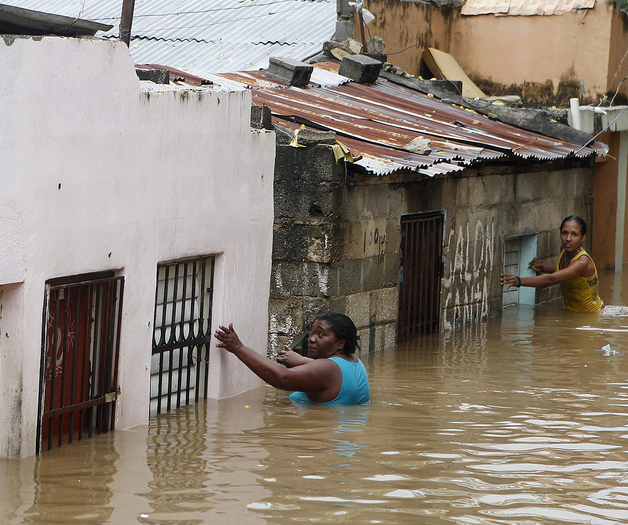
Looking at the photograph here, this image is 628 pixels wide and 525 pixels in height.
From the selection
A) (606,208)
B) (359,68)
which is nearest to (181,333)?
(359,68)

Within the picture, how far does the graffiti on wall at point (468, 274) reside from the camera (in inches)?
473

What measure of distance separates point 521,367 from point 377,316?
1626 mm

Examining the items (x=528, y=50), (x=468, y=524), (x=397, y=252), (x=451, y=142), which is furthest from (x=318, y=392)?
(x=528, y=50)

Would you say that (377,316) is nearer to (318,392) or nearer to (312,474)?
(318,392)

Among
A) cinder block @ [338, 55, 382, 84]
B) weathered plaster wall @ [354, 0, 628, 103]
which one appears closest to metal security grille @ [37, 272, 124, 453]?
cinder block @ [338, 55, 382, 84]

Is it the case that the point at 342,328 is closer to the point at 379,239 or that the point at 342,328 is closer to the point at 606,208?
the point at 379,239

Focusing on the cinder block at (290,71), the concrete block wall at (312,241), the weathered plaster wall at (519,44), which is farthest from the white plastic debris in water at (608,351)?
the weathered plaster wall at (519,44)

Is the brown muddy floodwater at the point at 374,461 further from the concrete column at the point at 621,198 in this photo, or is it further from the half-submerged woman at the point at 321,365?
the concrete column at the point at 621,198

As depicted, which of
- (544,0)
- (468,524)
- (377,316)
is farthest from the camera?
(544,0)

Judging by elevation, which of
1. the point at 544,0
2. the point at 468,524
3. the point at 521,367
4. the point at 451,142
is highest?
the point at 544,0

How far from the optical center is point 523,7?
17469 mm

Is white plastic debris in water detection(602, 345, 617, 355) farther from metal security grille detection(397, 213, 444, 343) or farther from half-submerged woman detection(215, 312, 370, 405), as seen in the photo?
half-submerged woman detection(215, 312, 370, 405)

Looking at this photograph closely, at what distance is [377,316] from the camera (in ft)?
34.9

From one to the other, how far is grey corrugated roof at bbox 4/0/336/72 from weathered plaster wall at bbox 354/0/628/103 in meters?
1.20
